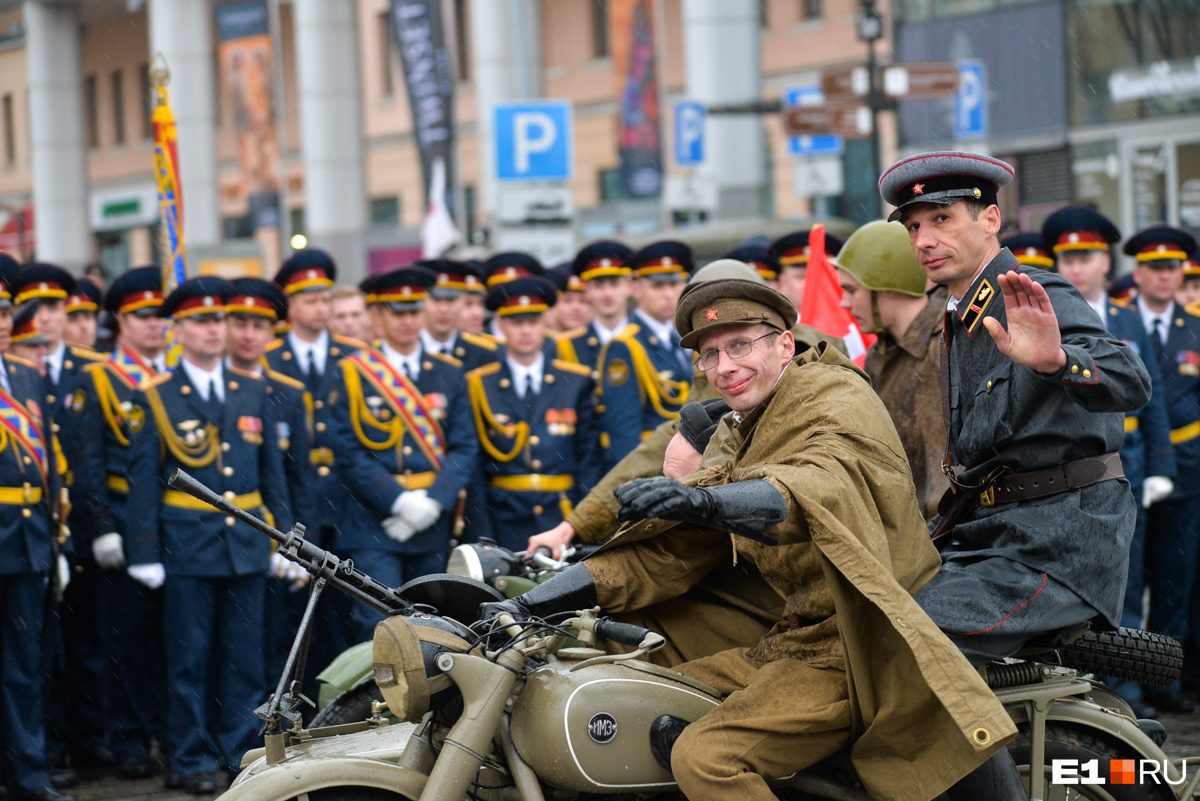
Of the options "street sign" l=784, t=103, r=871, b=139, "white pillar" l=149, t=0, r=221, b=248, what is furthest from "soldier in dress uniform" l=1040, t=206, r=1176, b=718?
"white pillar" l=149, t=0, r=221, b=248

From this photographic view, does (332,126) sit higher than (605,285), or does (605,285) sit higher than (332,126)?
(332,126)

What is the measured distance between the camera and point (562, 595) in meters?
4.18

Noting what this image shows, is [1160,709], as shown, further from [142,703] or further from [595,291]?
[142,703]

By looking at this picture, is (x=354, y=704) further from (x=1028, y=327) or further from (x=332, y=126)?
(x=332, y=126)

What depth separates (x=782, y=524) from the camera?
11.8ft

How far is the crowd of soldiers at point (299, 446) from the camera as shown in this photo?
682 centimetres

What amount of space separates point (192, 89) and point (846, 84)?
20481mm

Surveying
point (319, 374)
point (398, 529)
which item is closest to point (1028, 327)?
point (398, 529)

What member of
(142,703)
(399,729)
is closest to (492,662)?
(399,729)

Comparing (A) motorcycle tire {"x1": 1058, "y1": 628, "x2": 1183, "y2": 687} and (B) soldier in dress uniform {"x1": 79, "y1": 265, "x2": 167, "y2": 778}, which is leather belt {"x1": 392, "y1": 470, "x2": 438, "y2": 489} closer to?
(B) soldier in dress uniform {"x1": 79, "y1": 265, "x2": 167, "y2": 778}

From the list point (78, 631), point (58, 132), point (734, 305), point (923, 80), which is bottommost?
point (78, 631)

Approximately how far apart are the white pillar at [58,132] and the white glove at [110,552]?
99.4ft

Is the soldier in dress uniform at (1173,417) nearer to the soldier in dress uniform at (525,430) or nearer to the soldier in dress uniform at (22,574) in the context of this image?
the soldier in dress uniform at (525,430)

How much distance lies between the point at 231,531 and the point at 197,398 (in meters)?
0.67
